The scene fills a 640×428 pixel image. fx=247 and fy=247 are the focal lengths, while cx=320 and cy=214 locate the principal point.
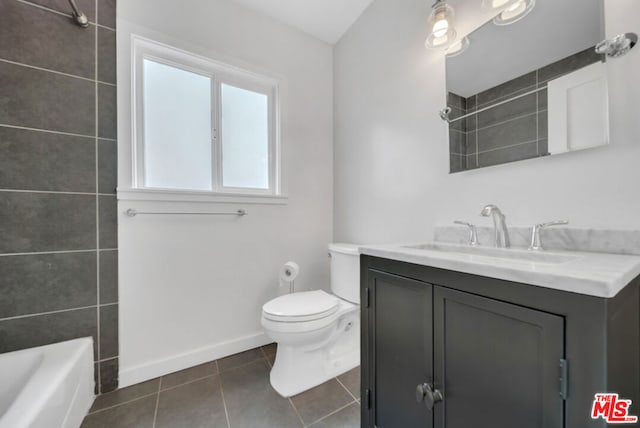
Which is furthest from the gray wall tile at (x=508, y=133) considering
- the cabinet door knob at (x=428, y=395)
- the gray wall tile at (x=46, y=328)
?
the gray wall tile at (x=46, y=328)

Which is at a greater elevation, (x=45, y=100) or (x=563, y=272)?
Answer: (x=45, y=100)

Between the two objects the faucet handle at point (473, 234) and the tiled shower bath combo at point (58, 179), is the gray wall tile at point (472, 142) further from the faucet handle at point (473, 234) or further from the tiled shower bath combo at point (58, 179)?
the tiled shower bath combo at point (58, 179)

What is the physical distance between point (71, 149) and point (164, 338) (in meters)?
1.20

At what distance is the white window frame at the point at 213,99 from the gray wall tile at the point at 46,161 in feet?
0.71

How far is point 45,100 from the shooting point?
50.0 inches

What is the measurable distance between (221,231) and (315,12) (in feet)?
5.85

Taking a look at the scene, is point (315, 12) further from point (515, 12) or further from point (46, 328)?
point (46, 328)

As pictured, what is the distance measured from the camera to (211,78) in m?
1.78

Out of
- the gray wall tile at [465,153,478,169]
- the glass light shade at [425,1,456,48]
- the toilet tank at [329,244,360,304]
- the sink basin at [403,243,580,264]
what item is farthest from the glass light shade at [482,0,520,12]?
the toilet tank at [329,244,360,304]

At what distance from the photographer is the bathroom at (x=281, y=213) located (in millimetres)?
784

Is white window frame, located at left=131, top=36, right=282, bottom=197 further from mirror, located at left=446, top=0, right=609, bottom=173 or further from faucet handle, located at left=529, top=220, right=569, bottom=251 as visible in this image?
faucet handle, located at left=529, top=220, right=569, bottom=251

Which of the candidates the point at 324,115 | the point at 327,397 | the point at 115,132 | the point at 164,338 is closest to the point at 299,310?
the point at 327,397

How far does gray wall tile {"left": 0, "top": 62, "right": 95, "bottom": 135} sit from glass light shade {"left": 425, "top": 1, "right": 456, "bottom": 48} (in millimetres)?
1866

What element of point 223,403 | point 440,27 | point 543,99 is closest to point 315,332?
point 223,403
